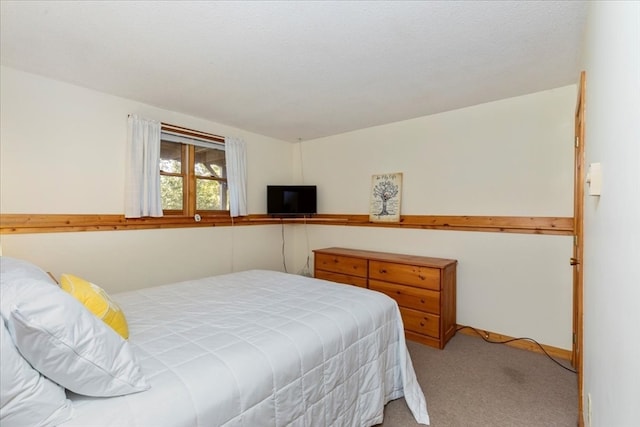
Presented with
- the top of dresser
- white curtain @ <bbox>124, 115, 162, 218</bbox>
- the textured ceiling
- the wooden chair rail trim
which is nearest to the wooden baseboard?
the top of dresser

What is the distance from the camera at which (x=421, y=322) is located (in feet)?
9.52

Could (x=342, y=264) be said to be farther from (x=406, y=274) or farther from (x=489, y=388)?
(x=489, y=388)

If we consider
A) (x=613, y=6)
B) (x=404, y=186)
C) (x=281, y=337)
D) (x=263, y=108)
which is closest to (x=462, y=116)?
(x=404, y=186)

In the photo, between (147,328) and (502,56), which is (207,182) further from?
(502,56)

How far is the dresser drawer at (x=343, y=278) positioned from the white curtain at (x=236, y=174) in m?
1.31

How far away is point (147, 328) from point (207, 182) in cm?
247

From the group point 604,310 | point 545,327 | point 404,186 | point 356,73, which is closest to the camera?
point 604,310

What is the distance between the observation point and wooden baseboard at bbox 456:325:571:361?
2605mm

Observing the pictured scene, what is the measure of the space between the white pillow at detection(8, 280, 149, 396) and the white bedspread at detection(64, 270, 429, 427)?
6 centimetres

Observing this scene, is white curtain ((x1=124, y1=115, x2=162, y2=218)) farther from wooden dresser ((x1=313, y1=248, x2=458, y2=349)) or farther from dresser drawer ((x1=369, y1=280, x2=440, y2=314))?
dresser drawer ((x1=369, y1=280, x2=440, y2=314))

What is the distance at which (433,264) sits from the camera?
9.43 feet

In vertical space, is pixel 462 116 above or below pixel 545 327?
above

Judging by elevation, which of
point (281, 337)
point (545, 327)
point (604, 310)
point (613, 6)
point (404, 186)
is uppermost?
point (613, 6)

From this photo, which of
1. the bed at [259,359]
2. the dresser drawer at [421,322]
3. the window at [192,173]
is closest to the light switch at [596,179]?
the bed at [259,359]
